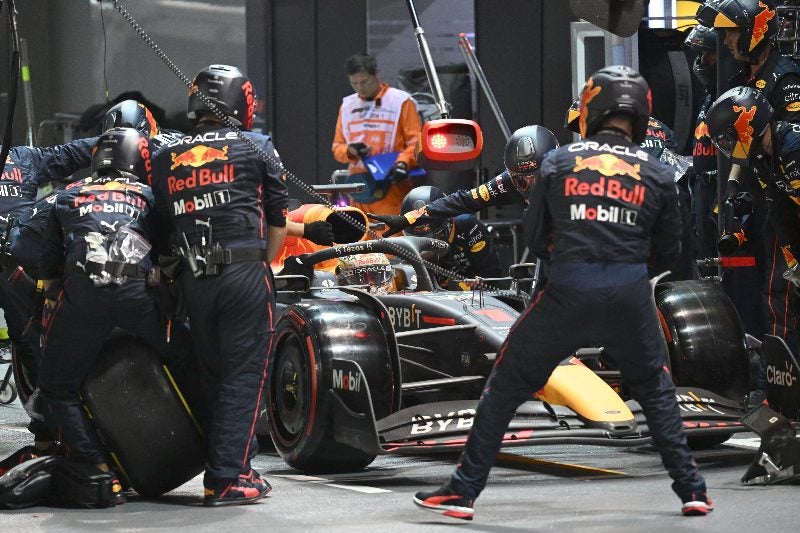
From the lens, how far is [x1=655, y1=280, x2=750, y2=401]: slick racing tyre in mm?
8242

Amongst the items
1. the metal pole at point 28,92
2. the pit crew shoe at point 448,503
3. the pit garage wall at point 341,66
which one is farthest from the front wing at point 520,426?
the metal pole at point 28,92

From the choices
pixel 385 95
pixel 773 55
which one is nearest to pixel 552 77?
pixel 385 95

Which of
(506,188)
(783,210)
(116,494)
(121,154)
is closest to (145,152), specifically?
(121,154)

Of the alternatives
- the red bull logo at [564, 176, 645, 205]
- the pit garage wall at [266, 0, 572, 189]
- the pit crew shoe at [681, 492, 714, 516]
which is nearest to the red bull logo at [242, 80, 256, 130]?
the red bull logo at [564, 176, 645, 205]

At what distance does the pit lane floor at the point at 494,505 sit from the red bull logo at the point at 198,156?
166 centimetres

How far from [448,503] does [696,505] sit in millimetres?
1066

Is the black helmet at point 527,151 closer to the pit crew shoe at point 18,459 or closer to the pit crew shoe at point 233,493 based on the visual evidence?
the pit crew shoe at point 233,493

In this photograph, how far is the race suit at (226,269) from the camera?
7039mm

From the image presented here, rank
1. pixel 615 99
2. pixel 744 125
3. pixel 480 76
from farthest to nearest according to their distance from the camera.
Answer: pixel 480 76 < pixel 744 125 < pixel 615 99

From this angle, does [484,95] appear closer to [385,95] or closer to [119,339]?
[385,95]

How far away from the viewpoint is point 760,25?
995 cm

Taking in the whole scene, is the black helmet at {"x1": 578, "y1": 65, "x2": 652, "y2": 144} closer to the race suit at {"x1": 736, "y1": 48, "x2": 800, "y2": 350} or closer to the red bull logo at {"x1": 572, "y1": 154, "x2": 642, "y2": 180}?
the red bull logo at {"x1": 572, "y1": 154, "x2": 642, "y2": 180}

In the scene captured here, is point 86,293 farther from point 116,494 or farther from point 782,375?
point 782,375

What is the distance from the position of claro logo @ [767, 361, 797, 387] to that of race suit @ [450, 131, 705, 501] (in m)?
1.55
